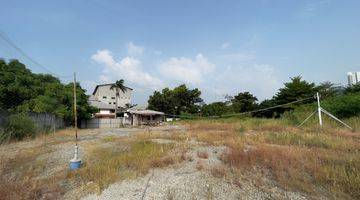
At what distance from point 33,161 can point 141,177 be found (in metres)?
4.82

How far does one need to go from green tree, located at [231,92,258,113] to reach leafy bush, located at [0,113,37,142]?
3477 cm

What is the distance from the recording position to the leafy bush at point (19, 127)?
15914 millimetres

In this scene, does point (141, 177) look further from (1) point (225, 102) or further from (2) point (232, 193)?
(1) point (225, 102)

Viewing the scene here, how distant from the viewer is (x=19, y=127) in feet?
54.4

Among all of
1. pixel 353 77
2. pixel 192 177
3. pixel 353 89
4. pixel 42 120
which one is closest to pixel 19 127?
pixel 42 120

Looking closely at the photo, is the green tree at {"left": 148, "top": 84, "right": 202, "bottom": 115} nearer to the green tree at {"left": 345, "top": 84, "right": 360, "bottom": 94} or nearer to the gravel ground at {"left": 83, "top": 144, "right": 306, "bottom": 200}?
the green tree at {"left": 345, "top": 84, "right": 360, "bottom": 94}

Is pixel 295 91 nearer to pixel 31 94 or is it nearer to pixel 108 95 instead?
pixel 31 94

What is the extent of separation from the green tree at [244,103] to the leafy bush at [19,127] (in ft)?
114

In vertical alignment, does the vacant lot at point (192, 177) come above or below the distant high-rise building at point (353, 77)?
below

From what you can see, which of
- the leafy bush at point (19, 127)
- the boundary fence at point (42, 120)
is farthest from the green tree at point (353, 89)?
the leafy bush at point (19, 127)

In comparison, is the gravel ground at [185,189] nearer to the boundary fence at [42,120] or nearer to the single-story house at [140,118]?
the boundary fence at [42,120]

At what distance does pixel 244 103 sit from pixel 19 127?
120 ft

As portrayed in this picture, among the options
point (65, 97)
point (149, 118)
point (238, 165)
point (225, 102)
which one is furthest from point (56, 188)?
point (225, 102)

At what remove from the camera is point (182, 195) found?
5660mm
